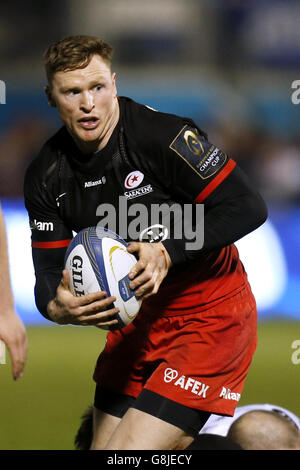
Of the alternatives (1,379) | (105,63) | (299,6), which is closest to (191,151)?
(105,63)

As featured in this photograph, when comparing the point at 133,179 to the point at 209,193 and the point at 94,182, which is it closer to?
the point at 94,182

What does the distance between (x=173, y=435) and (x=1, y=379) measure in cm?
373

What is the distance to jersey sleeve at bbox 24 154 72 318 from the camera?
351 cm

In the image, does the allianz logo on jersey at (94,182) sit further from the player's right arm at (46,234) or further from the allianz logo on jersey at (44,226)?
the allianz logo on jersey at (44,226)

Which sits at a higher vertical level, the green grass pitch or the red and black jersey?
the red and black jersey

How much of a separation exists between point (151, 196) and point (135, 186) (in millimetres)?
84

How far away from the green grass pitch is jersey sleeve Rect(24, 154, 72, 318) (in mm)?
1511

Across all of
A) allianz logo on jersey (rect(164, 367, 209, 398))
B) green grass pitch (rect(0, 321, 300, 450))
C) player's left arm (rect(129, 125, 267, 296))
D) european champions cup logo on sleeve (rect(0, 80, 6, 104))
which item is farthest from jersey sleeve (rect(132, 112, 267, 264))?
european champions cup logo on sleeve (rect(0, 80, 6, 104))

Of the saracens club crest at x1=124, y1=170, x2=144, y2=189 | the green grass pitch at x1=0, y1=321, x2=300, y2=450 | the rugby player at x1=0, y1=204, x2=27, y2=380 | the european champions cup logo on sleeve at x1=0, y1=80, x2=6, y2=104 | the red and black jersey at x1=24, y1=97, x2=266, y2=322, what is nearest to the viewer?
the rugby player at x1=0, y1=204, x2=27, y2=380

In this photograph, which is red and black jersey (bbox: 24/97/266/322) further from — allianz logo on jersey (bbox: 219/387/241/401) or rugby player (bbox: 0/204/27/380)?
rugby player (bbox: 0/204/27/380)

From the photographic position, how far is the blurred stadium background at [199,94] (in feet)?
26.3

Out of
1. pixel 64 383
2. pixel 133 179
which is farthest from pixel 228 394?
pixel 64 383

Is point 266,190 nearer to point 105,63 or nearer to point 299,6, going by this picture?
point 299,6
